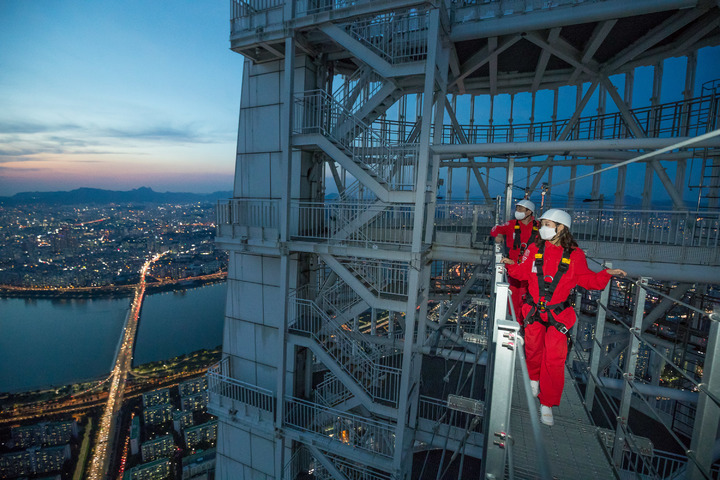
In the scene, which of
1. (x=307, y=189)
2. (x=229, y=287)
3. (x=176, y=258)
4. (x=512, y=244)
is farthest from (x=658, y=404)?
(x=176, y=258)

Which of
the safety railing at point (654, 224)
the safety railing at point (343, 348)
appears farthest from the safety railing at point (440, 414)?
the safety railing at point (654, 224)

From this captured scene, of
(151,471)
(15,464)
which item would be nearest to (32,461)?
(15,464)

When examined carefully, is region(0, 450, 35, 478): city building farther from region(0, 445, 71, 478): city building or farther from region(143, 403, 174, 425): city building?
region(143, 403, 174, 425): city building

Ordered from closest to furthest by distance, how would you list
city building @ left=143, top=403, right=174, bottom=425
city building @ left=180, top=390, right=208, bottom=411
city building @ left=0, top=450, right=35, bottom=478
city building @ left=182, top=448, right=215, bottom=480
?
city building @ left=0, top=450, right=35, bottom=478, city building @ left=182, top=448, right=215, bottom=480, city building @ left=143, top=403, right=174, bottom=425, city building @ left=180, top=390, right=208, bottom=411

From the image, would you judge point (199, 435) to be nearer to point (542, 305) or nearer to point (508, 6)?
point (542, 305)

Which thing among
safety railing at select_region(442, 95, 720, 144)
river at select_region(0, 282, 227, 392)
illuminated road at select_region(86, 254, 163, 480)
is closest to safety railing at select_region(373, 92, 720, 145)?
safety railing at select_region(442, 95, 720, 144)

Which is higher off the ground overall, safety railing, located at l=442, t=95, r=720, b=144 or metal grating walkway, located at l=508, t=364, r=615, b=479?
safety railing, located at l=442, t=95, r=720, b=144

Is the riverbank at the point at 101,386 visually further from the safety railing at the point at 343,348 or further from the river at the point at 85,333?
the safety railing at the point at 343,348
